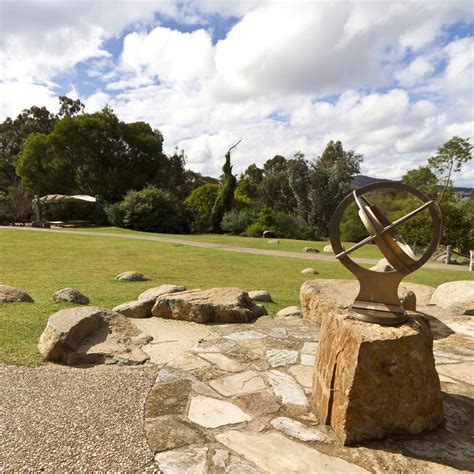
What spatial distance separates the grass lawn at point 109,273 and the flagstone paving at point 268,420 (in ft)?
6.41

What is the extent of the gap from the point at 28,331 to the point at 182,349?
2.15 m

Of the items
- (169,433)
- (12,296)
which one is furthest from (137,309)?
(169,433)

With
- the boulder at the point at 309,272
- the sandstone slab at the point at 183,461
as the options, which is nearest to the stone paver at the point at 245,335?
the sandstone slab at the point at 183,461

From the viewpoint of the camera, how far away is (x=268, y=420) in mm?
2910

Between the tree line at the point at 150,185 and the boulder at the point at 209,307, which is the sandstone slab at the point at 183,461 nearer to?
the boulder at the point at 209,307

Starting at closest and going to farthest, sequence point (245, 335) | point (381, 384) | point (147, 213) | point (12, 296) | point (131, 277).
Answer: point (381, 384) < point (245, 335) < point (12, 296) < point (131, 277) < point (147, 213)

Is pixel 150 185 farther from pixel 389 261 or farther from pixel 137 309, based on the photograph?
pixel 389 261

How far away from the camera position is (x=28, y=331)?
502 centimetres

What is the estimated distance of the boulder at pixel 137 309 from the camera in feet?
19.9

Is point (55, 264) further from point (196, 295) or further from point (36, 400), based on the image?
point (36, 400)

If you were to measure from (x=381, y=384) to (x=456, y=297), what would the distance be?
4.28 meters

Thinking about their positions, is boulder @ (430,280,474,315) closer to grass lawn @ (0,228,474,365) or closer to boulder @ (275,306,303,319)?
boulder @ (275,306,303,319)

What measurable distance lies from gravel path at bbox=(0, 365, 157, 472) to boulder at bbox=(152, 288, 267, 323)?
196 cm

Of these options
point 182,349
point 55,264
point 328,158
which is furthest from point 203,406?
point 328,158
